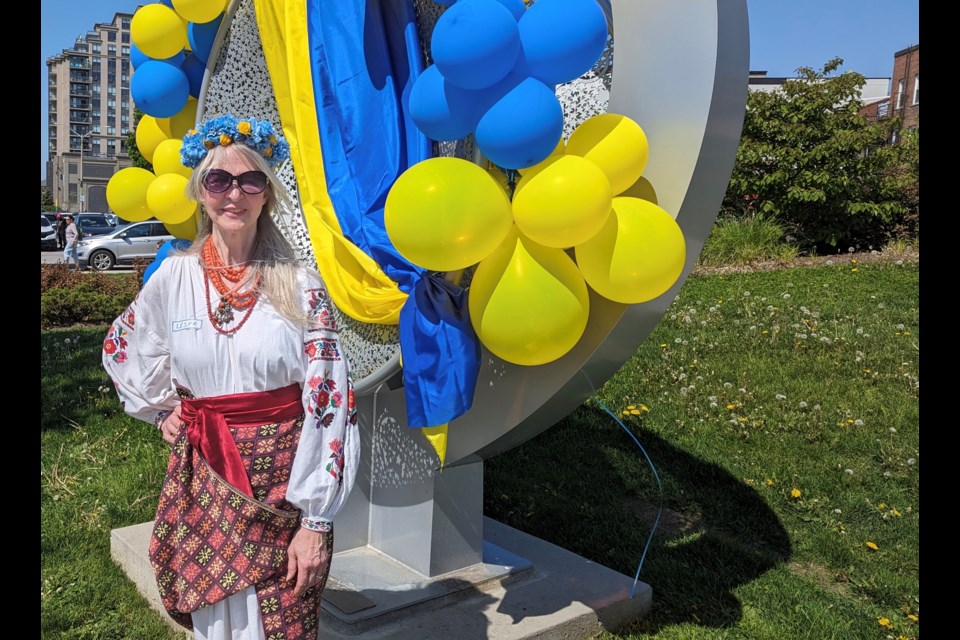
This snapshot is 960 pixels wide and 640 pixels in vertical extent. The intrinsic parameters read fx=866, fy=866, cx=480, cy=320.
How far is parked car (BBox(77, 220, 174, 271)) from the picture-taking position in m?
19.8

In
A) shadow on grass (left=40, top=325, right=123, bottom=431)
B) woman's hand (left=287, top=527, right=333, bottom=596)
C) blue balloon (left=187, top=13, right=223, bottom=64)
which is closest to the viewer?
woman's hand (left=287, top=527, right=333, bottom=596)

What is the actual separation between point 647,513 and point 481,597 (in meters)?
1.40

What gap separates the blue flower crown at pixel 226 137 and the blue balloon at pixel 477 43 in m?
0.51

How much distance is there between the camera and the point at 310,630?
7.35 feet

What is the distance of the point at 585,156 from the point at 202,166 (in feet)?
3.48

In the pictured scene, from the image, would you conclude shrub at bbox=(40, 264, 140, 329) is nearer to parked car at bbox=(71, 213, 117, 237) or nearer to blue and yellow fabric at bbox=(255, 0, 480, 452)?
blue and yellow fabric at bbox=(255, 0, 480, 452)

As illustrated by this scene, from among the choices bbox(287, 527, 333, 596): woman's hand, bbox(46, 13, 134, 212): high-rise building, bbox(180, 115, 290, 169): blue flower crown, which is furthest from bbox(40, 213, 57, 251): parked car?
bbox(46, 13, 134, 212): high-rise building

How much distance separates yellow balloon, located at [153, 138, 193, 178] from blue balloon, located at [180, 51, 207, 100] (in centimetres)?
39

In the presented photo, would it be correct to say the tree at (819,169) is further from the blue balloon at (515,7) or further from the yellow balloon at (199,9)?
the blue balloon at (515,7)

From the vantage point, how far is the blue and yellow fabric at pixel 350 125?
3314mm

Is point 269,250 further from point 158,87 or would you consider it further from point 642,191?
point 158,87

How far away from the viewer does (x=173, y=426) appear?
91.9 inches
